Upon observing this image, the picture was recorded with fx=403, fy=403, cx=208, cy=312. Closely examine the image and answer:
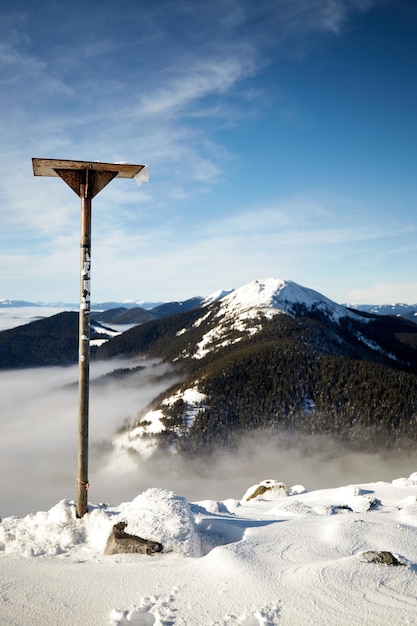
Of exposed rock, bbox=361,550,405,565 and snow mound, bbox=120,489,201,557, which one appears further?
snow mound, bbox=120,489,201,557

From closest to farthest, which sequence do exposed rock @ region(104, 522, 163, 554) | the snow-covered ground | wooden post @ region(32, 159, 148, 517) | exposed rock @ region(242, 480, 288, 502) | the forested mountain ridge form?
the snow-covered ground
exposed rock @ region(104, 522, 163, 554)
wooden post @ region(32, 159, 148, 517)
exposed rock @ region(242, 480, 288, 502)
the forested mountain ridge

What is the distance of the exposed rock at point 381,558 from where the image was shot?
646 centimetres

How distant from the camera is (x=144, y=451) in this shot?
14725 cm

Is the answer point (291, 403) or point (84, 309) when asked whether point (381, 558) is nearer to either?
point (84, 309)

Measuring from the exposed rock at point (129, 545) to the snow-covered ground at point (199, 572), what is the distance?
13 centimetres

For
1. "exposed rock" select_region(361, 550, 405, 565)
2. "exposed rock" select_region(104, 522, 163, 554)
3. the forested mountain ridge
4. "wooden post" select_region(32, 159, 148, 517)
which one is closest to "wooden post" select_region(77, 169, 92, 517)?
"wooden post" select_region(32, 159, 148, 517)

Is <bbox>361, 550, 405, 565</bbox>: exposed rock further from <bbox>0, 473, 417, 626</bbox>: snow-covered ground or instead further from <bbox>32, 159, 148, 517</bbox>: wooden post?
<bbox>32, 159, 148, 517</bbox>: wooden post

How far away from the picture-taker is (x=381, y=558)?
6.52 meters

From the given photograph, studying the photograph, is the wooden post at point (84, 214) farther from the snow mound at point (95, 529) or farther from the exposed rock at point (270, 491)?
the exposed rock at point (270, 491)

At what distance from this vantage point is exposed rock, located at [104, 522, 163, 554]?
729 cm

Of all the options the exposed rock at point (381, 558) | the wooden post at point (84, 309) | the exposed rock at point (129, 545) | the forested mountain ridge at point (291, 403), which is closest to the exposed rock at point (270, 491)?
the wooden post at point (84, 309)

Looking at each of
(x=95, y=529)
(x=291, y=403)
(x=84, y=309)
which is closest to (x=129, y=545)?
(x=95, y=529)

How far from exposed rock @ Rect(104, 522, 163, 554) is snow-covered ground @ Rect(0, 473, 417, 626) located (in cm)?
13

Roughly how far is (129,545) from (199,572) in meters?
1.66
